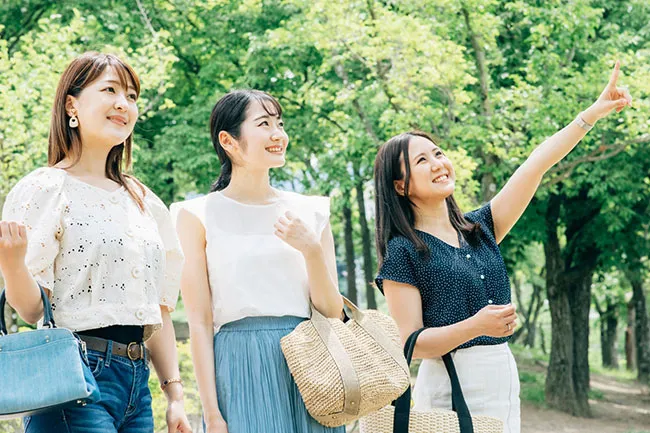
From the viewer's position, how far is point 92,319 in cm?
244

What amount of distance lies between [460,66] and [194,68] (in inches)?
328

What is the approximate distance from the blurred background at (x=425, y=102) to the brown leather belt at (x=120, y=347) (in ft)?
16.6

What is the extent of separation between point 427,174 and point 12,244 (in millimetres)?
1748

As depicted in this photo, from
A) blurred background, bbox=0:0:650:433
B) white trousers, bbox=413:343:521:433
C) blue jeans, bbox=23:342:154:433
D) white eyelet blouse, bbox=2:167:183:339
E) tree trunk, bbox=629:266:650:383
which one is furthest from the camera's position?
tree trunk, bbox=629:266:650:383

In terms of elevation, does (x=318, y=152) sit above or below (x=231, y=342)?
above

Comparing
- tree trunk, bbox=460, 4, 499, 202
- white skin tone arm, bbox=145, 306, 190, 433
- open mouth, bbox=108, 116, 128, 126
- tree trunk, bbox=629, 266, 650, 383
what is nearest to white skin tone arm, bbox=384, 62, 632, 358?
white skin tone arm, bbox=145, 306, 190, 433

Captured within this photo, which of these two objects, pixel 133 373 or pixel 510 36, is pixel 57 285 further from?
pixel 510 36

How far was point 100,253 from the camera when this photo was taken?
2.50 meters

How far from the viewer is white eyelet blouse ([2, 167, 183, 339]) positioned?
7.98 feet

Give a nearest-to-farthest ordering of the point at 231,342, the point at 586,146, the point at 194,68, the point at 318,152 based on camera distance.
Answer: the point at 231,342 < the point at 586,146 < the point at 318,152 < the point at 194,68

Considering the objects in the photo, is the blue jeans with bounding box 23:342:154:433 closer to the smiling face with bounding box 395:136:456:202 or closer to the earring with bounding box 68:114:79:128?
the earring with bounding box 68:114:79:128

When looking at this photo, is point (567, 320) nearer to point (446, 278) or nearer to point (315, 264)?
point (446, 278)

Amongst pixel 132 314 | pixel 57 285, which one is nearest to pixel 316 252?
pixel 132 314

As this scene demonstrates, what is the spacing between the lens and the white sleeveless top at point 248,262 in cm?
285
